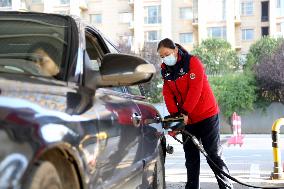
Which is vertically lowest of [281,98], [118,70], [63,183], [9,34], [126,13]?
[281,98]

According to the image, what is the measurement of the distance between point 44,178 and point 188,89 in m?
3.81

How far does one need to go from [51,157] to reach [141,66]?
932mm

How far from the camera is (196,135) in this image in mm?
6141

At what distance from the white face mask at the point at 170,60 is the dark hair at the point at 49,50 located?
2664mm

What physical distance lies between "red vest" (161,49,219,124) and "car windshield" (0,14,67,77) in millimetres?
2562

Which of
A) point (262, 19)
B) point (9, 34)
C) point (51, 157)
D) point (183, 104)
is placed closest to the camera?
point (51, 157)

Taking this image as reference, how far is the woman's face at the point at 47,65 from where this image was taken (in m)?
2.91

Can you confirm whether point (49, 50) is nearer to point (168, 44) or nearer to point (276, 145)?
point (168, 44)

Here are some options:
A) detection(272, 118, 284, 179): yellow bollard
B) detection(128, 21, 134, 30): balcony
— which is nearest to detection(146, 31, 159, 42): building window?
detection(128, 21, 134, 30): balcony

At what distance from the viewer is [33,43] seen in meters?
3.29

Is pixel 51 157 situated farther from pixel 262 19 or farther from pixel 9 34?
pixel 262 19

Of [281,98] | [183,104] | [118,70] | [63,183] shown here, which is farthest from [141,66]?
[281,98]

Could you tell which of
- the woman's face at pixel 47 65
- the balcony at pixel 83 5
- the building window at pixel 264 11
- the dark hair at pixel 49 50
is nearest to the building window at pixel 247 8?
the building window at pixel 264 11

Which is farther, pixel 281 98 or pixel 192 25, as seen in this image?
pixel 192 25
